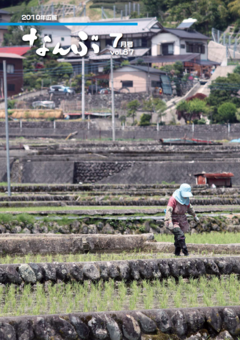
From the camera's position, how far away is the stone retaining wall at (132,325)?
7.01m

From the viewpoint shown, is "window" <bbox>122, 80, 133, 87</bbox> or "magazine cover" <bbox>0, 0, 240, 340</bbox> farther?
"window" <bbox>122, 80, 133, 87</bbox>

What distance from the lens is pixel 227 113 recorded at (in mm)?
62062

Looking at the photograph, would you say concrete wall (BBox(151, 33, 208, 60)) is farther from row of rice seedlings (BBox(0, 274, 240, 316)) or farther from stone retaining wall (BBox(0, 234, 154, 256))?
row of rice seedlings (BBox(0, 274, 240, 316))

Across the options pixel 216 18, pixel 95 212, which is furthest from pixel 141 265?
Result: pixel 216 18

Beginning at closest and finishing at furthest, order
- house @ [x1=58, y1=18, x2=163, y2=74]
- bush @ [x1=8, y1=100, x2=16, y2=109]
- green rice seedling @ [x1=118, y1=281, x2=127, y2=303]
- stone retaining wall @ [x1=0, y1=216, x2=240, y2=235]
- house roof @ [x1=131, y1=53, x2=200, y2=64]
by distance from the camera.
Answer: green rice seedling @ [x1=118, y1=281, x2=127, y2=303] < stone retaining wall @ [x1=0, y1=216, x2=240, y2=235] < bush @ [x1=8, y1=100, x2=16, y2=109] < house roof @ [x1=131, y1=53, x2=200, y2=64] < house @ [x1=58, y1=18, x2=163, y2=74]

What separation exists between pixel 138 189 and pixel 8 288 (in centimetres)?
1648

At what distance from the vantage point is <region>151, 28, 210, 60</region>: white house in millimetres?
80438

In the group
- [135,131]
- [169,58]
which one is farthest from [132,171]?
[169,58]

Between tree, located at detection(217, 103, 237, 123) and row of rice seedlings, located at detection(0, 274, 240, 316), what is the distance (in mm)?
53305

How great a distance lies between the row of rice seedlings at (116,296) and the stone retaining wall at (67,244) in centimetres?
304

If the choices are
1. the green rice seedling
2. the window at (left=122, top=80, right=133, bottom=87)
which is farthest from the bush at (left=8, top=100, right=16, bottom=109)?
the green rice seedling

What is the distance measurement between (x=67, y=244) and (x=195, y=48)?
7393cm

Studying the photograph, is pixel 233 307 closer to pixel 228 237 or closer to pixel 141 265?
pixel 141 265

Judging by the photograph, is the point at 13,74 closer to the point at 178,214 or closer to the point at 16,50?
the point at 16,50
